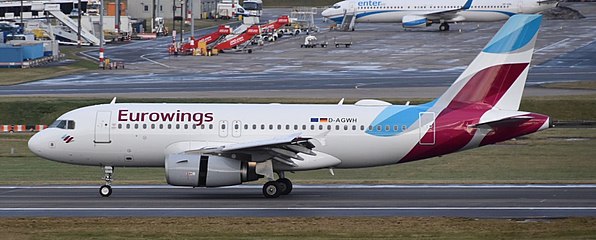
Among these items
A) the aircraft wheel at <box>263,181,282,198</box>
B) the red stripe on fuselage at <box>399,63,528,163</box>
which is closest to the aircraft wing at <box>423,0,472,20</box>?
the red stripe on fuselage at <box>399,63,528,163</box>

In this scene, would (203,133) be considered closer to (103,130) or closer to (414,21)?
(103,130)

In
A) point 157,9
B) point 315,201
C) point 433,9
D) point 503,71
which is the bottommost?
point 157,9

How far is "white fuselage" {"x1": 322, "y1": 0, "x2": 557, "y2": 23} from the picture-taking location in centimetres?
13234

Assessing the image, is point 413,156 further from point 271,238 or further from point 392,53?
point 392,53

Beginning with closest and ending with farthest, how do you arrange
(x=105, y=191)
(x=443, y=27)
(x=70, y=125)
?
(x=105, y=191)
(x=70, y=125)
(x=443, y=27)

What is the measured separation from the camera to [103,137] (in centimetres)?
3822

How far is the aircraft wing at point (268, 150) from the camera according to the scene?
3647 cm

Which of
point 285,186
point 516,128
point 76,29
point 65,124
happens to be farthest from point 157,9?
point 516,128

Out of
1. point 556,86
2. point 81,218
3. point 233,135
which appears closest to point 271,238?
point 81,218

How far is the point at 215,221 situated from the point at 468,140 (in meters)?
10.1

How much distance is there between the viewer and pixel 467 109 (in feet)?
126

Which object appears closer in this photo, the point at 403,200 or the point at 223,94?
the point at 403,200

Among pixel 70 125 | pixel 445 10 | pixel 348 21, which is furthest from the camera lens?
pixel 348 21

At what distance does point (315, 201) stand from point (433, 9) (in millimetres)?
98219
